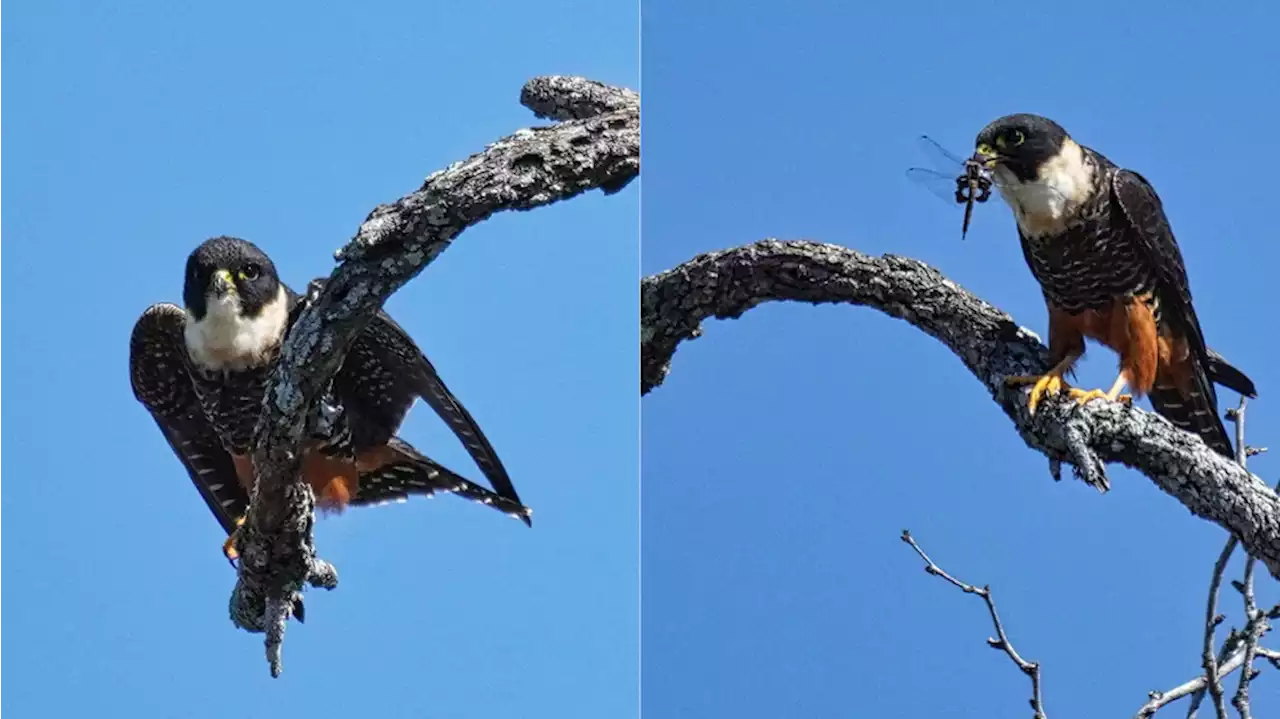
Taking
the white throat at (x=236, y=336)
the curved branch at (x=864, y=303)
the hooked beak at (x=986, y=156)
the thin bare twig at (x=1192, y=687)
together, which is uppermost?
the hooked beak at (x=986, y=156)

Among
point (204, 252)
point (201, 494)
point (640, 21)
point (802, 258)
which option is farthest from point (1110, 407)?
point (201, 494)

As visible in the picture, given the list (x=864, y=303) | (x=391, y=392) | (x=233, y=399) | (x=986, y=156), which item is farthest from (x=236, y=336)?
(x=986, y=156)

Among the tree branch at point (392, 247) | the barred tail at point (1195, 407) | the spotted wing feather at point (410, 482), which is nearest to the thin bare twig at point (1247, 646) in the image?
the barred tail at point (1195, 407)

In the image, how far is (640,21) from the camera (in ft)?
11.8

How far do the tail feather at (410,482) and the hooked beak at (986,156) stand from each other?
1.78 meters

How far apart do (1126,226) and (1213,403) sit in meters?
0.57

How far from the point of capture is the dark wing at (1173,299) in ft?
12.3

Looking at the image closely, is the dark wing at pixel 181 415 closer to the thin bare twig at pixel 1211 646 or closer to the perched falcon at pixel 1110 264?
the perched falcon at pixel 1110 264

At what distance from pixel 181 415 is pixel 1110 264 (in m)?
2.96

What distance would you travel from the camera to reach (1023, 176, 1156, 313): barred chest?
12.3 feet

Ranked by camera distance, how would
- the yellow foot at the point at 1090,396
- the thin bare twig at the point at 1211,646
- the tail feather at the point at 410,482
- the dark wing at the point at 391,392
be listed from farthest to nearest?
the tail feather at the point at 410,482
the dark wing at the point at 391,392
the yellow foot at the point at 1090,396
the thin bare twig at the point at 1211,646

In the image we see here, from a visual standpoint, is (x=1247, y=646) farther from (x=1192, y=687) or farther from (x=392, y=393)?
(x=392, y=393)

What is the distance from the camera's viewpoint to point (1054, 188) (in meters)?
3.73

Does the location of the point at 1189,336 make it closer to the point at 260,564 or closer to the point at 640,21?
the point at 640,21
